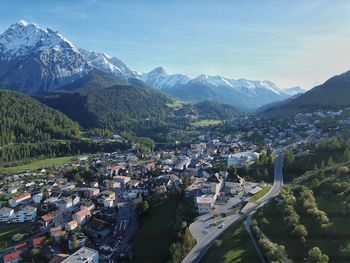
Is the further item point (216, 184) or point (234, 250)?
point (216, 184)

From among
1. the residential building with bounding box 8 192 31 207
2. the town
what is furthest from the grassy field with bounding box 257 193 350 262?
the residential building with bounding box 8 192 31 207

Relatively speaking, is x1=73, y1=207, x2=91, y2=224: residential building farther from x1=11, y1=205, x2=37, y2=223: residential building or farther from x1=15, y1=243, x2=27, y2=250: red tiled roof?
x1=11, y1=205, x2=37, y2=223: residential building

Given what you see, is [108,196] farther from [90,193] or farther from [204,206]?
[204,206]

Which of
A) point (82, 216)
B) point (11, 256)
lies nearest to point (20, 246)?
point (11, 256)

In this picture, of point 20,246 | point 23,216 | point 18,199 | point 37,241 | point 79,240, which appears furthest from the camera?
point 18,199

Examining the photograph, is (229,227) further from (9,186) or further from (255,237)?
(9,186)

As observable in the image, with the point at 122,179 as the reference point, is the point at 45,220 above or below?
below

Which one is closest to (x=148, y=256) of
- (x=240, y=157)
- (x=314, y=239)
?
(x=314, y=239)
